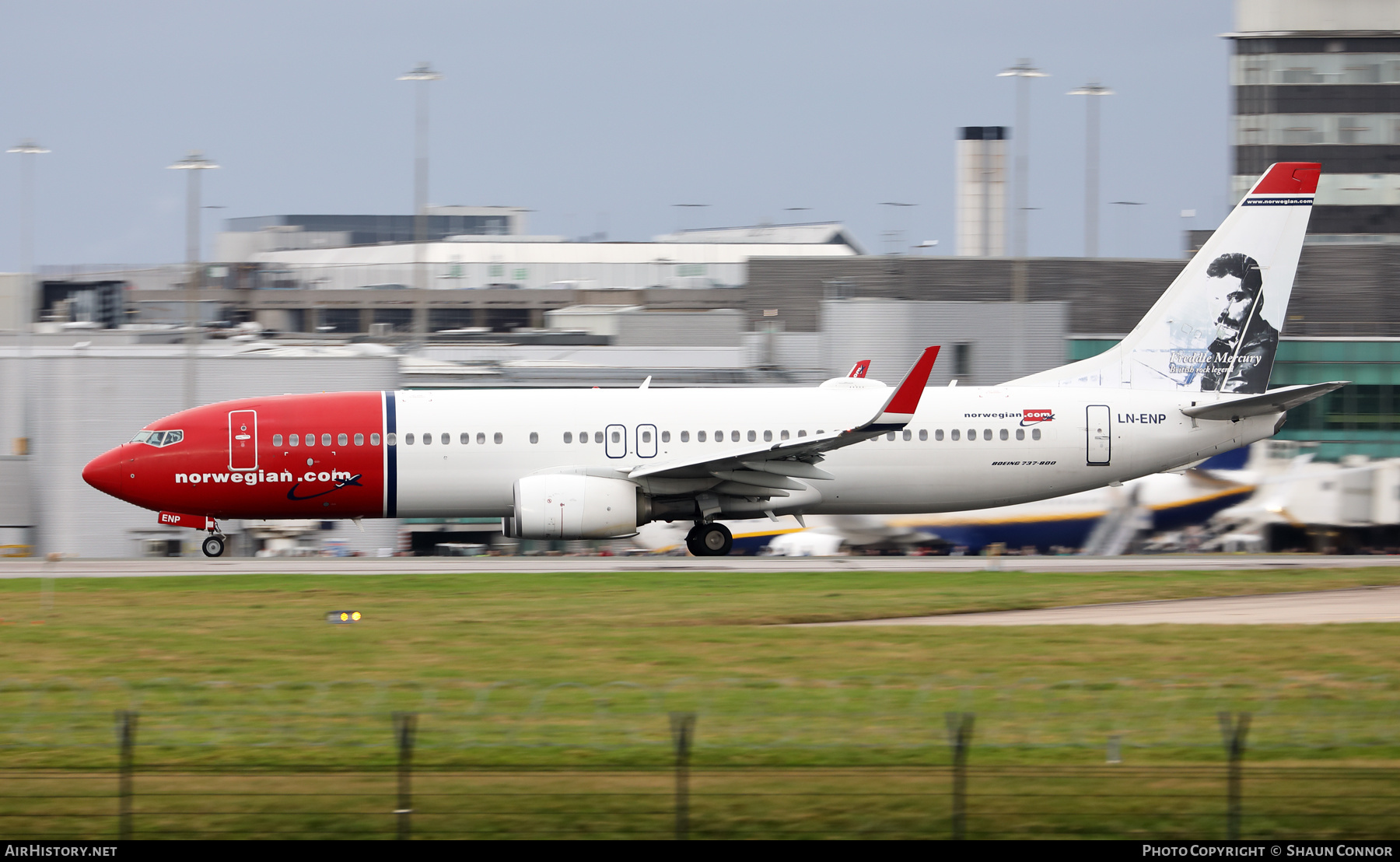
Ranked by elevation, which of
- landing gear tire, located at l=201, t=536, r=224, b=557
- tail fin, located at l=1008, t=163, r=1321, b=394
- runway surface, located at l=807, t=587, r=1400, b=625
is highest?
tail fin, located at l=1008, t=163, r=1321, b=394

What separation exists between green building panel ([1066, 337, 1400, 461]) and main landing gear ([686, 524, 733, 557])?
22.3m

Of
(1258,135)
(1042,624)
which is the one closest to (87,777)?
(1042,624)

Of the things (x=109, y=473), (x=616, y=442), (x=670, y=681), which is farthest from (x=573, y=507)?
(x=670, y=681)

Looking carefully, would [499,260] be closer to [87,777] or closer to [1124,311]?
[1124,311]

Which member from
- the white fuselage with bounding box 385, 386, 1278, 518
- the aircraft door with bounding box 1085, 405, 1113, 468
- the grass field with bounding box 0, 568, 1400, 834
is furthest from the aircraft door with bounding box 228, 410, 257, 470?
the aircraft door with bounding box 1085, 405, 1113, 468

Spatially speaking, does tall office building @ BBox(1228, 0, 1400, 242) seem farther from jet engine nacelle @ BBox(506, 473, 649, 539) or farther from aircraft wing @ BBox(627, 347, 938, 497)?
jet engine nacelle @ BBox(506, 473, 649, 539)

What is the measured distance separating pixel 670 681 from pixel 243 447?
654 inches

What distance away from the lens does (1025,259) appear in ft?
177

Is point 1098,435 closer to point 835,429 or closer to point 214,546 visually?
point 835,429

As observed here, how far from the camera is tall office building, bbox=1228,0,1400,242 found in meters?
94.8

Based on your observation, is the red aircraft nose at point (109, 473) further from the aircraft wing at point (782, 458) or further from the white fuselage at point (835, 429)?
the aircraft wing at point (782, 458)

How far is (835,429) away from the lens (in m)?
31.0

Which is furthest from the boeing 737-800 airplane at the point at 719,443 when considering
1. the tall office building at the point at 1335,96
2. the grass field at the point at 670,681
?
the tall office building at the point at 1335,96

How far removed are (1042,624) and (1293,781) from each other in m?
9.46
